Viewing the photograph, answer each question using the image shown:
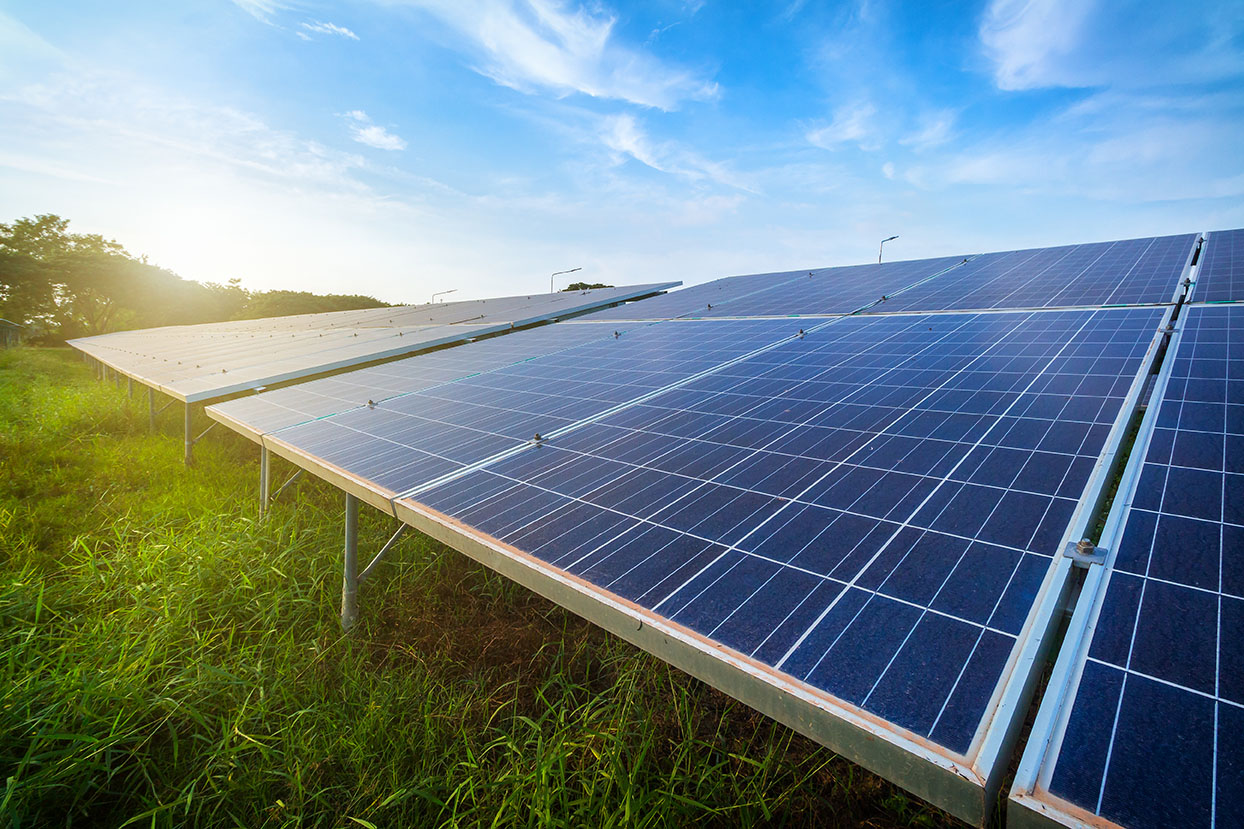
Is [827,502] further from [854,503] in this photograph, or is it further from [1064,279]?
[1064,279]

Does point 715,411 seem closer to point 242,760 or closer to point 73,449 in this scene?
point 242,760

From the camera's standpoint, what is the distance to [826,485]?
3.62 m

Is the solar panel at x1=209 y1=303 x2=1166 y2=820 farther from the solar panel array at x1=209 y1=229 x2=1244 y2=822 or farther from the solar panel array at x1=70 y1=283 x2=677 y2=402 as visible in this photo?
the solar panel array at x1=70 y1=283 x2=677 y2=402

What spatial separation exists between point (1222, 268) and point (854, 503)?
8.33 metres

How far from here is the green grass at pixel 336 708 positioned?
3.62m

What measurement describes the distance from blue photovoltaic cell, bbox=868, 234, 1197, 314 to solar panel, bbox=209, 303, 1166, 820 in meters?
1.11

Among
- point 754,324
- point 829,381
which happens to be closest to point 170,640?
point 829,381

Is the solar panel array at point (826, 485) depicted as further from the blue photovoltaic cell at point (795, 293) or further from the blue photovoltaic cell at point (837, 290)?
the blue photovoltaic cell at point (795, 293)

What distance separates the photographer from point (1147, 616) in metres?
2.21

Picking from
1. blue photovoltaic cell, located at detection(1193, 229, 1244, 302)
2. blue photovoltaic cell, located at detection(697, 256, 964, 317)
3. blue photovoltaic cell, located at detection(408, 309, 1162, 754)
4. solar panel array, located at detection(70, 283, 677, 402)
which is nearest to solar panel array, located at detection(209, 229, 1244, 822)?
blue photovoltaic cell, located at detection(408, 309, 1162, 754)

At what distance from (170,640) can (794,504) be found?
225 inches

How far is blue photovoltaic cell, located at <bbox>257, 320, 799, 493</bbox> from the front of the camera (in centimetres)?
546

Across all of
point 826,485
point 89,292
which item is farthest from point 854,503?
point 89,292

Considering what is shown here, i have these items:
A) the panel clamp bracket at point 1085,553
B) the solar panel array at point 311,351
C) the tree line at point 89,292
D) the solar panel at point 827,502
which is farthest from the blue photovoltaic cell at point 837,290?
the tree line at point 89,292
